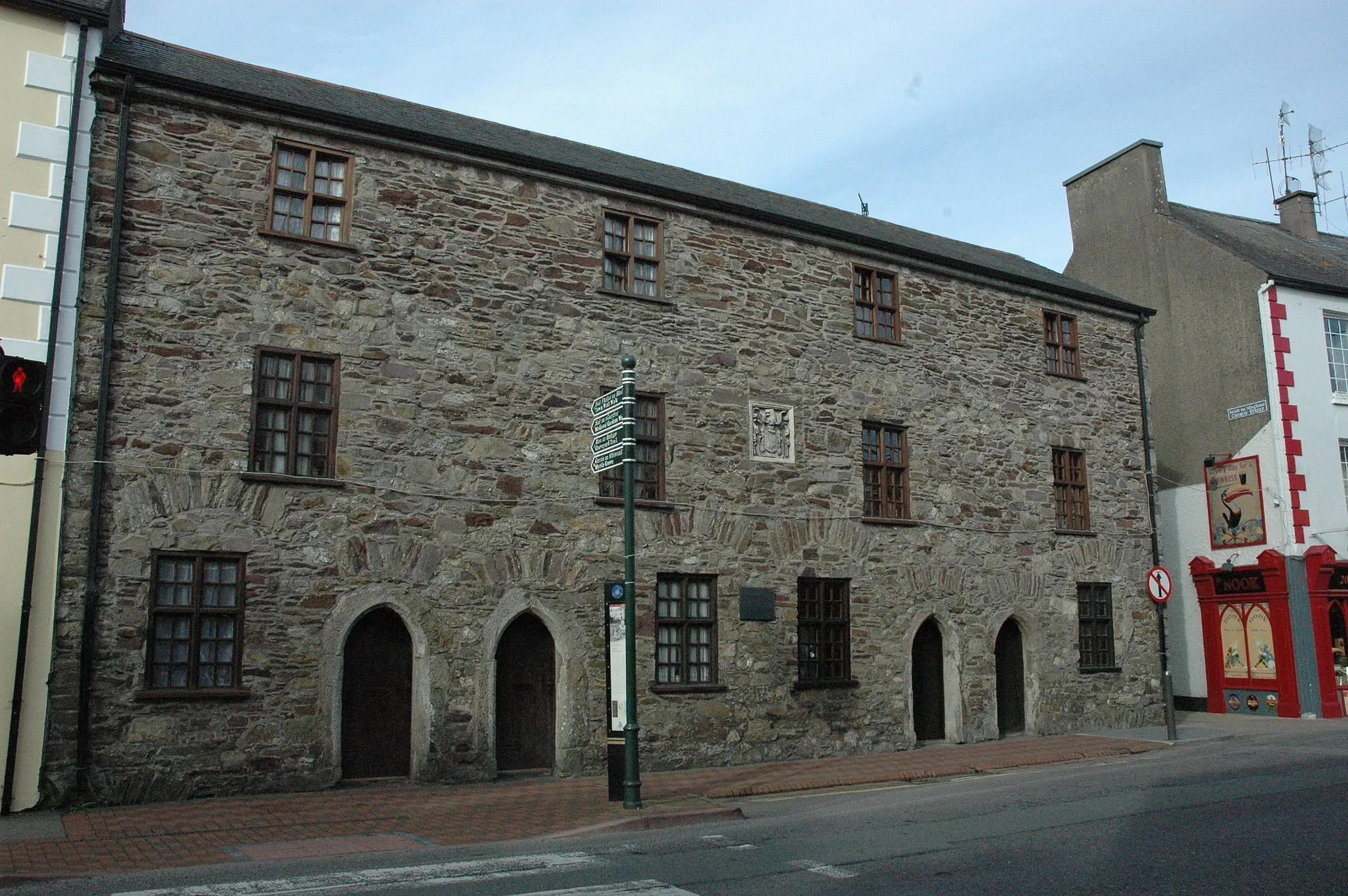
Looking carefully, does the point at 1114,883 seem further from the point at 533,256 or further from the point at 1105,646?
the point at 1105,646

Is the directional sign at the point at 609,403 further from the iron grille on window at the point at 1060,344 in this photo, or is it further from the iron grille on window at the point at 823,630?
the iron grille on window at the point at 1060,344

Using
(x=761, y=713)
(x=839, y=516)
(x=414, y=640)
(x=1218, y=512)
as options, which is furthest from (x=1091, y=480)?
(x=414, y=640)

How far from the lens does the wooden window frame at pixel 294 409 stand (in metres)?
13.3

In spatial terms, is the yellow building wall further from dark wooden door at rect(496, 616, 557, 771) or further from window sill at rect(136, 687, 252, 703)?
dark wooden door at rect(496, 616, 557, 771)

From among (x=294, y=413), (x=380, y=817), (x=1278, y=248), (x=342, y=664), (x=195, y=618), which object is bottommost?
(x=380, y=817)

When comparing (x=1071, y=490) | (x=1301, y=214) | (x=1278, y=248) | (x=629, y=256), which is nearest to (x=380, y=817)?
(x=629, y=256)

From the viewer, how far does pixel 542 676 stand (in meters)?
14.9

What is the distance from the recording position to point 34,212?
12.3 m

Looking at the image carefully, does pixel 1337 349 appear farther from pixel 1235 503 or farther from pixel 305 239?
pixel 305 239

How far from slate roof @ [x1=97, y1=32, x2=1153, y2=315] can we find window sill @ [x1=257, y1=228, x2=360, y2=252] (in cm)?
160

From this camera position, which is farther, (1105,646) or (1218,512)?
(1218,512)

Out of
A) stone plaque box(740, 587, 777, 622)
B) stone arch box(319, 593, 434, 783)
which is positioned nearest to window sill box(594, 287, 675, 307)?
stone plaque box(740, 587, 777, 622)

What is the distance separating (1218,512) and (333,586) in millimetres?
19231

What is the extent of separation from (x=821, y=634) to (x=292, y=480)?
8430 millimetres
